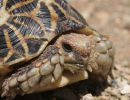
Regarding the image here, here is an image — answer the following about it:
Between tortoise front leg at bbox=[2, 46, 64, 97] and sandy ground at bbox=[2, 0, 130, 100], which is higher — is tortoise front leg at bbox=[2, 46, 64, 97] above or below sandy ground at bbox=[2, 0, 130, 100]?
above

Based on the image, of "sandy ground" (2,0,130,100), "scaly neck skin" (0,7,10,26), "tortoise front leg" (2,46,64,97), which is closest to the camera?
"tortoise front leg" (2,46,64,97)

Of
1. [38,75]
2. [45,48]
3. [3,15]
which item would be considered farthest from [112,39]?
[38,75]

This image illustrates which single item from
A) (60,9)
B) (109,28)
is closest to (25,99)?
(60,9)

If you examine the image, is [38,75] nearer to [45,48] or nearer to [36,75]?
[36,75]

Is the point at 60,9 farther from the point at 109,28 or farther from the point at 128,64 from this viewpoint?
the point at 109,28

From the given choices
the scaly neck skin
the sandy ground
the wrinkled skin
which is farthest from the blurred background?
the scaly neck skin

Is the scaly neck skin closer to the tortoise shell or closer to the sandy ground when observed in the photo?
the tortoise shell
